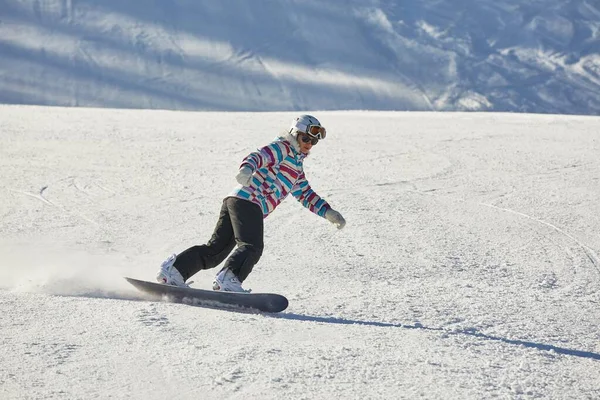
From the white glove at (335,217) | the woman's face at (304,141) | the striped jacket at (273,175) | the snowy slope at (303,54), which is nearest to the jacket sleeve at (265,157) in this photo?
the striped jacket at (273,175)

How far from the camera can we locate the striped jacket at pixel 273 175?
557 centimetres

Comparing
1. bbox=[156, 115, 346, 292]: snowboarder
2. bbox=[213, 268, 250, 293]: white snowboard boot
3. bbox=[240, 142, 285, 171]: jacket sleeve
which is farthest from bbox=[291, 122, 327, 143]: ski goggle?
bbox=[213, 268, 250, 293]: white snowboard boot

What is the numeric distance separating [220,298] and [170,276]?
15.7 inches

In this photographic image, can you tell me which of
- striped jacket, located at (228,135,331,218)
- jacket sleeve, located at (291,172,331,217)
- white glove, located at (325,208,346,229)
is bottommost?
white glove, located at (325,208,346,229)

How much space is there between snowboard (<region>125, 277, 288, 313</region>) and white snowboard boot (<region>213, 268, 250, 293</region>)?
0.09 meters

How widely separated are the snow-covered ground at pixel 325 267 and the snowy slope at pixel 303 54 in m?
56.1

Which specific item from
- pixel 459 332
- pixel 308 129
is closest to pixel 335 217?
pixel 308 129

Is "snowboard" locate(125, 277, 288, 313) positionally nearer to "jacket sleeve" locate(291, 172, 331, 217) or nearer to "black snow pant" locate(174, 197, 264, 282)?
"black snow pant" locate(174, 197, 264, 282)

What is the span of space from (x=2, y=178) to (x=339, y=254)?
4899mm

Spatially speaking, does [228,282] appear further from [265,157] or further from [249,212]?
[265,157]

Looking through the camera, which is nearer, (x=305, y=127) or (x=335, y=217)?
(x=305, y=127)

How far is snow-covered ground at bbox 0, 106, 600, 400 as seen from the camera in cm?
408

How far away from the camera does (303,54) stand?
75.0m

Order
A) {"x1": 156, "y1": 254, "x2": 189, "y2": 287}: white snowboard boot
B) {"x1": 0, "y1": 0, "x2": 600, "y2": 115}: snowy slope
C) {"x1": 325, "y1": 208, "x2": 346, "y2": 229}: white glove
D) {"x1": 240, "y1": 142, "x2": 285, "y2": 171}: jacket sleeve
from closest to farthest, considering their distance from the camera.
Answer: {"x1": 240, "y1": 142, "x2": 285, "y2": 171}: jacket sleeve < {"x1": 156, "y1": 254, "x2": 189, "y2": 287}: white snowboard boot < {"x1": 325, "y1": 208, "x2": 346, "y2": 229}: white glove < {"x1": 0, "y1": 0, "x2": 600, "y2": 115}: snowy slope
